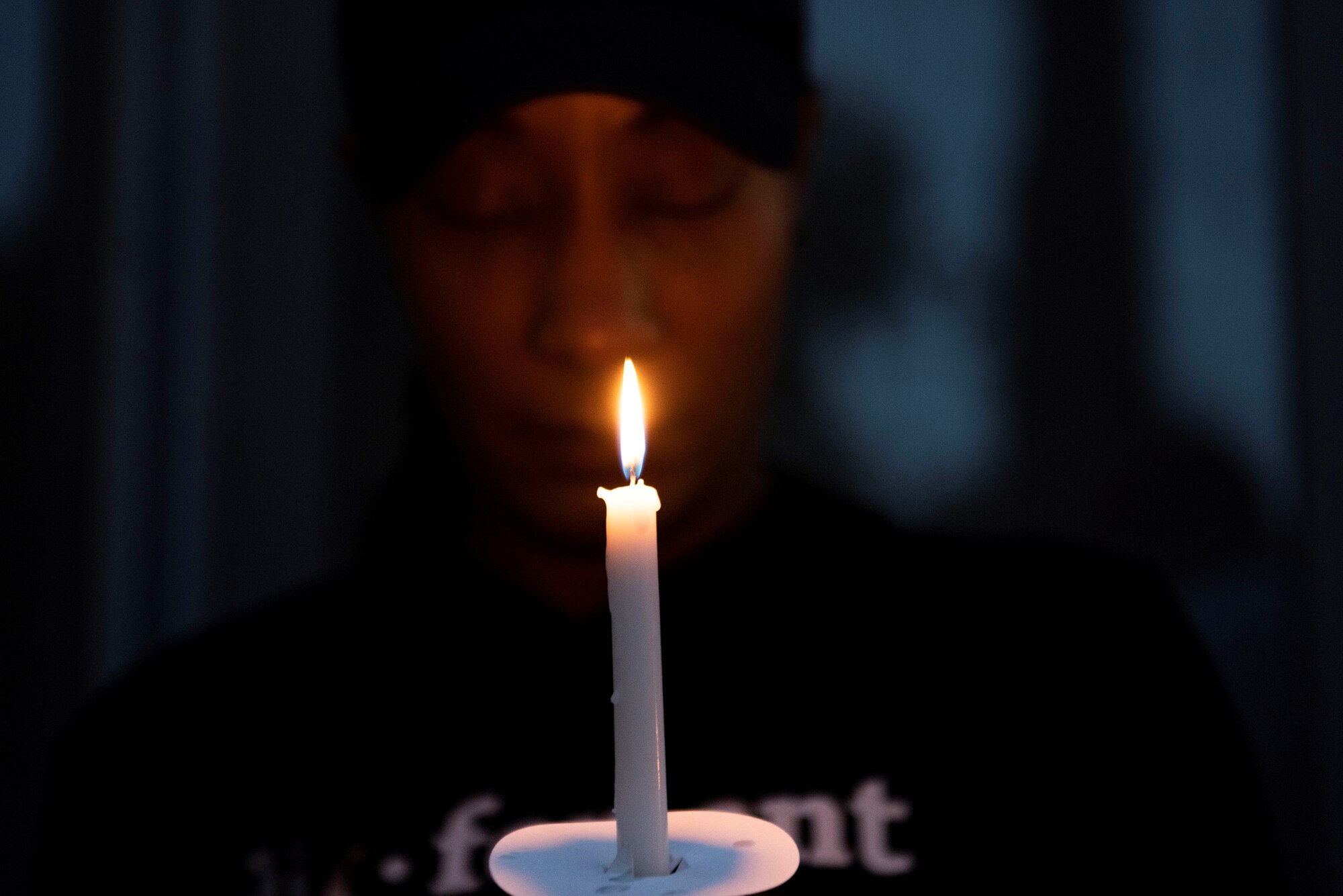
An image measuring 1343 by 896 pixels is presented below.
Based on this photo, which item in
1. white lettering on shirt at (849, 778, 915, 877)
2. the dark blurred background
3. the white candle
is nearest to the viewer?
the white candle

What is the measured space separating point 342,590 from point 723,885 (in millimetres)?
840

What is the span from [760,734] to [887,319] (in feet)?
2.08

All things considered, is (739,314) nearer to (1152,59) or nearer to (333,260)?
(1152,59)

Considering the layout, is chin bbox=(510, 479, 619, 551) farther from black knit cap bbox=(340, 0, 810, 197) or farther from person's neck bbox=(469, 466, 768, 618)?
black knit cap bbox=(340, 0, 810, 197)

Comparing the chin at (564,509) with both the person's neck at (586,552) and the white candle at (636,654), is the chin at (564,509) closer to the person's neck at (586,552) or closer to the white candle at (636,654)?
the person's neck at (586,552)

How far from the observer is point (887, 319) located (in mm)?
1315

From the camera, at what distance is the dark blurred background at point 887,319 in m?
1.19

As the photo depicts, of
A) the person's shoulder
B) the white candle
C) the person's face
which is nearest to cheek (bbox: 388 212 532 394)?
the person's face

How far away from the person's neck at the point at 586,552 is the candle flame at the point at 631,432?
1.75ft

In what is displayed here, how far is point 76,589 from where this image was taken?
141cm

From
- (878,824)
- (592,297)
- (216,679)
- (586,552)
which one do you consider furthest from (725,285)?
(216,679)

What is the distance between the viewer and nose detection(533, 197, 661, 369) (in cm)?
78

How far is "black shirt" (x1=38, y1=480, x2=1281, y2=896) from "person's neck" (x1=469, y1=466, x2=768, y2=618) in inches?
1.2

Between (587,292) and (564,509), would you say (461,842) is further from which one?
(587,292)
